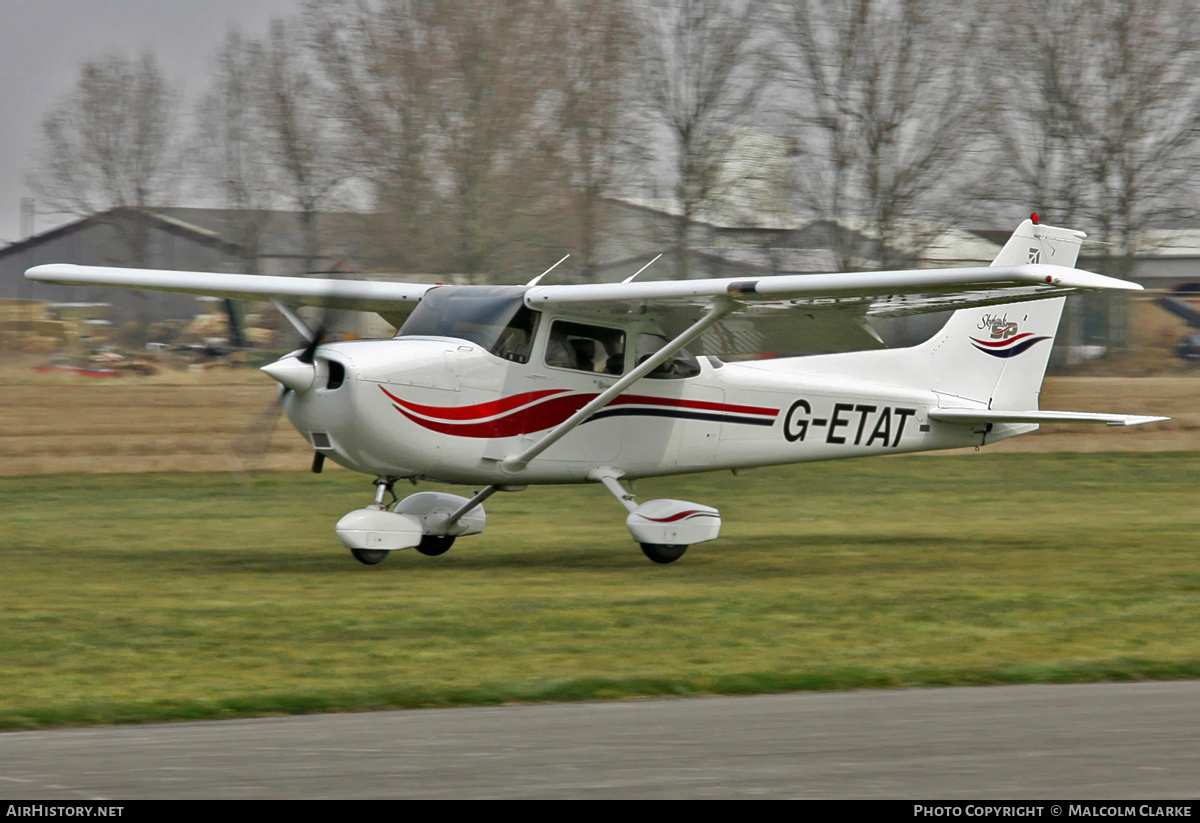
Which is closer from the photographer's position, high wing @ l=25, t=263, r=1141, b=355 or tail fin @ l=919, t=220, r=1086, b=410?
high wing @ l=25, t=263, r=1141, b=355

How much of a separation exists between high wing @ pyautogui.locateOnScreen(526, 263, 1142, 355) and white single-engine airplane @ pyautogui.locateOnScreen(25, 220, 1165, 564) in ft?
0.08

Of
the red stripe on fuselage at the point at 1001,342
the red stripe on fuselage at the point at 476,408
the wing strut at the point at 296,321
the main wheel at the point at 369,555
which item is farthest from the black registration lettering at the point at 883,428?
the wing strut at the point at 296,321

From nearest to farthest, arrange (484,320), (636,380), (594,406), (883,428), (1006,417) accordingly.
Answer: (484,320) → (594,406) → (636,380) → (883,428) → (1006,417)

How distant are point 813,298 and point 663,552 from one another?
8.76 ft

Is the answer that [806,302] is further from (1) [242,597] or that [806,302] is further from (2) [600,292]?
(1) [242,597]

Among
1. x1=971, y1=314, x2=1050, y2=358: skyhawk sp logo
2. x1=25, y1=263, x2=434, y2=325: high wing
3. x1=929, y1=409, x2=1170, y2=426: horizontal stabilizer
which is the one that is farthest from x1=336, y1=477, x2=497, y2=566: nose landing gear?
x1=971, y1=314, x2=1050, y2=358: skyhawk sp logo

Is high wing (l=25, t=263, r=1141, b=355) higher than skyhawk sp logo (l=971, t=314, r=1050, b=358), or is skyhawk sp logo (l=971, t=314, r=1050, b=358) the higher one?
high wing (l=25, t=263, r=1141, b=355)

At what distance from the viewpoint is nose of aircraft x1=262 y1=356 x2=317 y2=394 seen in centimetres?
1112

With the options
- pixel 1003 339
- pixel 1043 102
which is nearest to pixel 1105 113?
pixel 1043 102

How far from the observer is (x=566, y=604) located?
33.2 ft

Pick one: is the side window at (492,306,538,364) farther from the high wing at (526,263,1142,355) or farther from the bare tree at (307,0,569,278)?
the bare tree at (307,0,569,278)

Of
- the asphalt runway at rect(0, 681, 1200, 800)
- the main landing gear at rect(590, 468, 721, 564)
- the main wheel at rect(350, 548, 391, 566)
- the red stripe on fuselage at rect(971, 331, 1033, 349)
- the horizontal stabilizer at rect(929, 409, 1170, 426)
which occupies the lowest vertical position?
the main wheel at rect(350, 548, 391, 566)

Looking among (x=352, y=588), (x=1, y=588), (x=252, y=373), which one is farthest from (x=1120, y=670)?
(x=252, y=373)

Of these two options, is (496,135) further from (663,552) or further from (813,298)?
(813,298)
